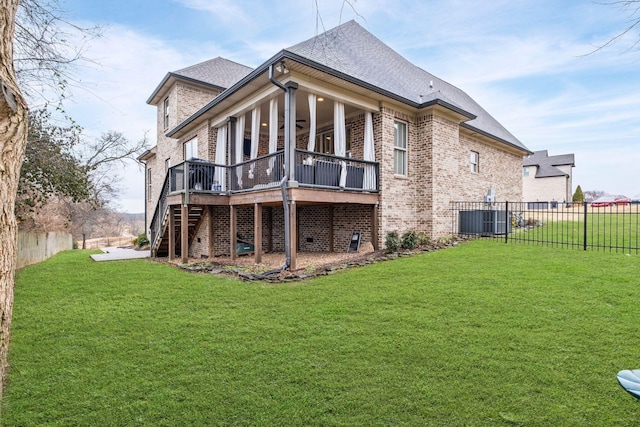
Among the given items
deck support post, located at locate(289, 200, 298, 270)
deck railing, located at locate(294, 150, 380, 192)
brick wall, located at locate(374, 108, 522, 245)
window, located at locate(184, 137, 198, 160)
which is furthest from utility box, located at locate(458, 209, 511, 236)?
window, located at locate(184, 137, 198, 160)

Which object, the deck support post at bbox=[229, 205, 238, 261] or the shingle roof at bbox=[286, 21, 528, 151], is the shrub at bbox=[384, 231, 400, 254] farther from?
the deck support post at bbox=[229, 205, 238, 261]

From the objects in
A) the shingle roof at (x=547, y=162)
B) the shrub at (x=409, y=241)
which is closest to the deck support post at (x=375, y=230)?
the shrub at (x=409, y=241)

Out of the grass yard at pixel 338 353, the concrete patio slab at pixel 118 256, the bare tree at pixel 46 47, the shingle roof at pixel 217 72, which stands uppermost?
the shingle roof at pixel 217 72

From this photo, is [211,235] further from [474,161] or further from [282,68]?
[474,161]

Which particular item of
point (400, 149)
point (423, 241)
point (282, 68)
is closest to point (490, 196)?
point (400, 149)

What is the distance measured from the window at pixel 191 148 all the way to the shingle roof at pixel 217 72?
310 cm

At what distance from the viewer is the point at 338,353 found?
349 cm

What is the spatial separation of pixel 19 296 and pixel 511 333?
8.17m

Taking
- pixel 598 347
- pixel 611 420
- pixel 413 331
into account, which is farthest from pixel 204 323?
pixel 598 347

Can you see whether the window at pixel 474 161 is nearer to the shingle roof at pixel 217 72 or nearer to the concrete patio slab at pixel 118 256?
the shingle roof at pixel 217 72

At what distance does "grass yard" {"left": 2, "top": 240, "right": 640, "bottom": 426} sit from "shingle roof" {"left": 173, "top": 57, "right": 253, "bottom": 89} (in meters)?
12.2

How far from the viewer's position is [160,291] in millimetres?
6367

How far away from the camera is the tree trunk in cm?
150

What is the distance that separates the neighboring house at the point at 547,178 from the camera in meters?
37.1
